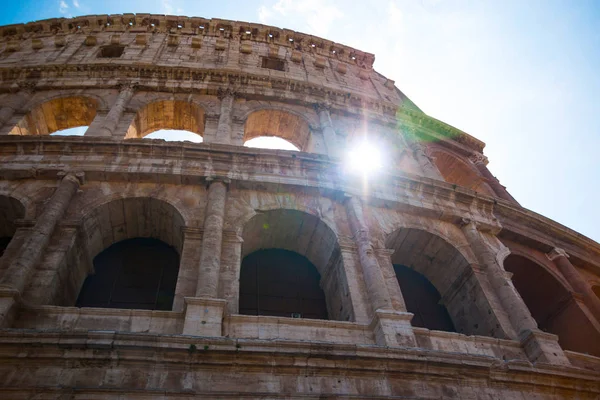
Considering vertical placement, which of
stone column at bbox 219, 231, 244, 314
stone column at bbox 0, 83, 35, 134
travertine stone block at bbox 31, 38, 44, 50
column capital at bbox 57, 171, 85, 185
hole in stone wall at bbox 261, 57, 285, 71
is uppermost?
travertine stone block at bbox 31, 38, 44, 50

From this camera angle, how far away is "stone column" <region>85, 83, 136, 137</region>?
11644 mm

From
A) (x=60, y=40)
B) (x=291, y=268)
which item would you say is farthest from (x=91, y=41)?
(x=291, y=268)

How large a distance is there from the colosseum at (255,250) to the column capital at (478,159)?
90mm

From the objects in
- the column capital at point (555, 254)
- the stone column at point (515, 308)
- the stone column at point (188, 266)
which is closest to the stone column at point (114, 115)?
the stone column at point (188, 266)

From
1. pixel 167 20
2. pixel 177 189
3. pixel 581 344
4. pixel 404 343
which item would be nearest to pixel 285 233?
pixel 177 189

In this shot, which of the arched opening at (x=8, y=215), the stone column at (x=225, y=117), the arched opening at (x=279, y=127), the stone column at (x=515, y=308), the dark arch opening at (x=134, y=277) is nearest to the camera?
the stone column at (x=515, y=308)

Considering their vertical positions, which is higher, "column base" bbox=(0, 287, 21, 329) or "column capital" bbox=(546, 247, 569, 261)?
"column capital" bbox=(546, 247, 569, 261)

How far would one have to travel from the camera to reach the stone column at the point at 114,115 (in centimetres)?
1164

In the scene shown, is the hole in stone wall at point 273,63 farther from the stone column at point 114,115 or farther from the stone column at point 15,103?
the stone column at point 15,103

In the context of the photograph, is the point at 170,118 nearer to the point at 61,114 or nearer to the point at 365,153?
the point at 61,114

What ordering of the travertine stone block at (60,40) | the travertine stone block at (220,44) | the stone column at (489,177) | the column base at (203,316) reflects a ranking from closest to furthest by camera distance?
the column base at (203,316), the stone column at (489,177), the travertine stone block at (60,40), the travertine stone block at (220,44)

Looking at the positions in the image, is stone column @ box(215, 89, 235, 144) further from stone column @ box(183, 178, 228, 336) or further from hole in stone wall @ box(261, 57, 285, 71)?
hole in stone wall @ box(261, 57, 285, 71)

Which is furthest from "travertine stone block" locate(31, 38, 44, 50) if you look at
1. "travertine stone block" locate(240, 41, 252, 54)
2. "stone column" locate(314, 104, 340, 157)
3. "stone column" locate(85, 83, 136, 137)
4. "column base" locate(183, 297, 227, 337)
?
"column base" locate(183, 297, 227, 337)

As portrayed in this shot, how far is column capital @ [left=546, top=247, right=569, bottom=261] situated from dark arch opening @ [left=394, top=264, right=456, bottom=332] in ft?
12.7
